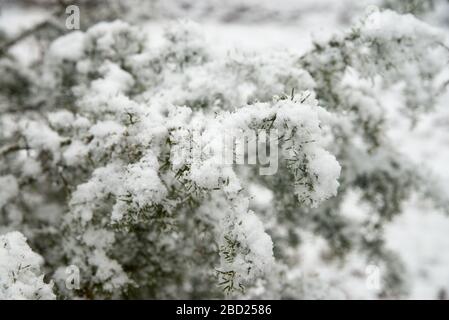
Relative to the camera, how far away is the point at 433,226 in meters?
8.28

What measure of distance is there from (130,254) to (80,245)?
41cm

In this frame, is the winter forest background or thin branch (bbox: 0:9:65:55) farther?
thin branch (bbox: 0:9:65:55)

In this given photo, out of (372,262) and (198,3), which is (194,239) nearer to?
(372,262)

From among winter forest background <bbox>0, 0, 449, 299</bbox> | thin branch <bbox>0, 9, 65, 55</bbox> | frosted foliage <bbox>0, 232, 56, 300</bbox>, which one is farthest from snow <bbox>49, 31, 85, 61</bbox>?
frosted foliage <bbox>0, 232, 56, 300</bbox>

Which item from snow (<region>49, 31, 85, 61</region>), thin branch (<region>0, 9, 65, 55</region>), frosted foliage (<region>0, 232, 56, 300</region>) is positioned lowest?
frosted foliage (<region>0, 232, 56, 300</region>)

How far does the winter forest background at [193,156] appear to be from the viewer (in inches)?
79.3

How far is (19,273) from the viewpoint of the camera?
2107 millimetres

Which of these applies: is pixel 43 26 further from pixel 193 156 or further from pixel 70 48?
pixel 193 156

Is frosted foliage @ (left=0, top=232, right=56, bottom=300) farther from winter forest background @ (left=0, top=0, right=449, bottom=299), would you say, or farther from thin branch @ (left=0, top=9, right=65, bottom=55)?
thin branch @ (left=0, top=9, right=65, bottom=55)

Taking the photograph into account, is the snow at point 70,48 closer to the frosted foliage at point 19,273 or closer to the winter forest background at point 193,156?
the winter forest background at point 193,156

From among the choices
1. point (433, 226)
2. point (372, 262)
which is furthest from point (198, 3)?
point (372, 262)

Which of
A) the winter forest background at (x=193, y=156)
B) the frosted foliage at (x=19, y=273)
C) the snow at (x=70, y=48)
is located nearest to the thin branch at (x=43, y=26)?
the winter forest background at (x=193, y=156)

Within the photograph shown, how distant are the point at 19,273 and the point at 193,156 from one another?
104cm

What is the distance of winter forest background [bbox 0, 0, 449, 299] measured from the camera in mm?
2014
